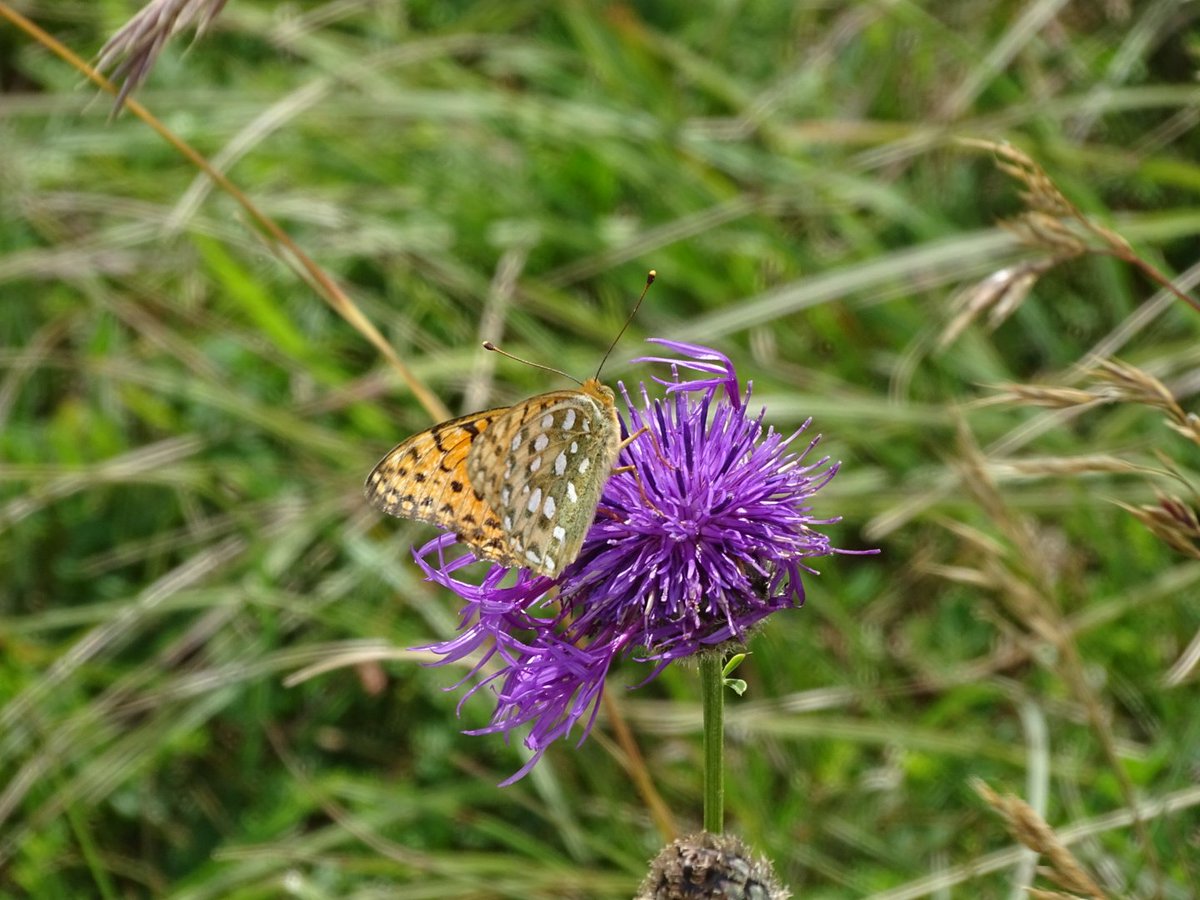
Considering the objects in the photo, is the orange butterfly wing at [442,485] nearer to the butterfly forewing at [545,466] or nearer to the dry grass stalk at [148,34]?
the butterfly forewing at [545,466]

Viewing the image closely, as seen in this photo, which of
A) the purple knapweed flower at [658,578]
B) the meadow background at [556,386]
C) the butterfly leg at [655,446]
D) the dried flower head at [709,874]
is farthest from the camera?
the meadow background at [556,386]

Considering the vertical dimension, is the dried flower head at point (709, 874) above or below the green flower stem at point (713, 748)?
below

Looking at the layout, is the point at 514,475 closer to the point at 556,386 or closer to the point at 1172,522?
the point at 1172,522

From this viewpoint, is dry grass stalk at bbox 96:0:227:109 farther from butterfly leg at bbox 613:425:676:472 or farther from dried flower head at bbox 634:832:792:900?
dried flower head at bbox 634:832:792:900

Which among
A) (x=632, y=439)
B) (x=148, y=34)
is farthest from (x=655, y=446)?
(x=148, y=34)

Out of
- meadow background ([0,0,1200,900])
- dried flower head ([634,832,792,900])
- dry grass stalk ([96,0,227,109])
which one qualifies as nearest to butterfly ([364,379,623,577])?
dried flower head ([634,832,792,900])

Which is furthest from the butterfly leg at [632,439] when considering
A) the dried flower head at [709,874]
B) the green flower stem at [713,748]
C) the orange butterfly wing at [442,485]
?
the dried flower head at [709,874]

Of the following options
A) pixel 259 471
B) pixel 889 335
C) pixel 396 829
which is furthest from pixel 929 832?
pixel 259 471
